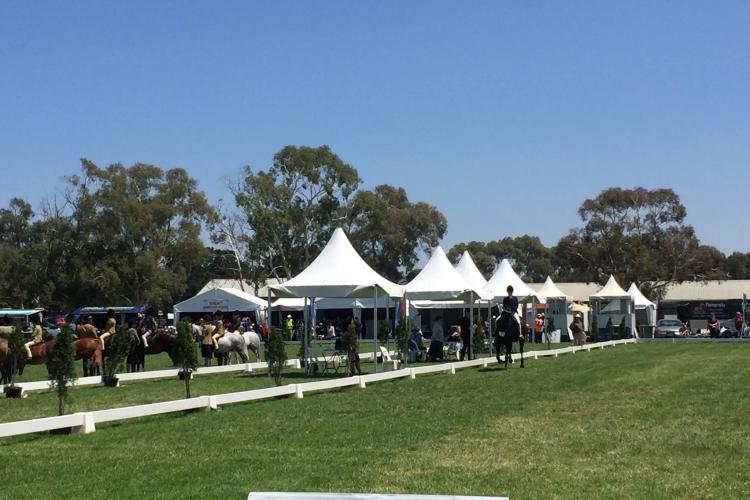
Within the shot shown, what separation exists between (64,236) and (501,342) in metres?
54.3

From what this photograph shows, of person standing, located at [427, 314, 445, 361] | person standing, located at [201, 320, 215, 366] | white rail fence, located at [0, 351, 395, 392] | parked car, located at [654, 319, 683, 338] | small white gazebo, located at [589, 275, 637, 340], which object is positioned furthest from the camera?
parked car, located at [654, 319, 683, 338]

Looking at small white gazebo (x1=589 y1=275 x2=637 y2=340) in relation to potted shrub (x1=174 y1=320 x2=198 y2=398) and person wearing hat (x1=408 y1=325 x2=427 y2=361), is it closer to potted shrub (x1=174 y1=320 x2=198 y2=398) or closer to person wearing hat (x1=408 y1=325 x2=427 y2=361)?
person wearing hat (x1=408 y1=325 x2=427 y2=361)

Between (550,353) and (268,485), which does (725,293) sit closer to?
(550,353)

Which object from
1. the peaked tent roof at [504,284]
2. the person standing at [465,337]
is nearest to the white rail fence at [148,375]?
the person standing at [465,337]

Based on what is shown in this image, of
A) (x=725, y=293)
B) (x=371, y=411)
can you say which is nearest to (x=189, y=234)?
(x=725, y=293)

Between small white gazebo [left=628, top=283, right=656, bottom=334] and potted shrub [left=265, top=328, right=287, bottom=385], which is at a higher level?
small white gazebo [left=628, top=283, right=656, bottom=334]

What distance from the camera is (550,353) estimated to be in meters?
31.8

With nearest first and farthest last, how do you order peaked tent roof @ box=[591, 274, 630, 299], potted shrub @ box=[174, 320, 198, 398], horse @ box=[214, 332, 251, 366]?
potted shrub @ box=[174, 320, 198, 398]
horse @ box=[214, 332, 251, 366]
peaked tent roof @ box=[591, 274, 630, 299]

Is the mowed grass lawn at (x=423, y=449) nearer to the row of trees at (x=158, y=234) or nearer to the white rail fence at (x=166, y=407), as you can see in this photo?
the white rail fence at (x=166, y=407)

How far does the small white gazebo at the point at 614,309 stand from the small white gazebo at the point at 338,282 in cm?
2871

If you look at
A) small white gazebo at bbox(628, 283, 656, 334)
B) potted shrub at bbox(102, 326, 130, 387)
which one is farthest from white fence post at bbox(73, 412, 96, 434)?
small white gazebo at bbox(628, 283, 656, 334)

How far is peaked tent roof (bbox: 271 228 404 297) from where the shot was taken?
23.2 m

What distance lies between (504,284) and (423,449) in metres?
29.1

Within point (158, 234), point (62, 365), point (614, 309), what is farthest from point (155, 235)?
point (62, 365)
